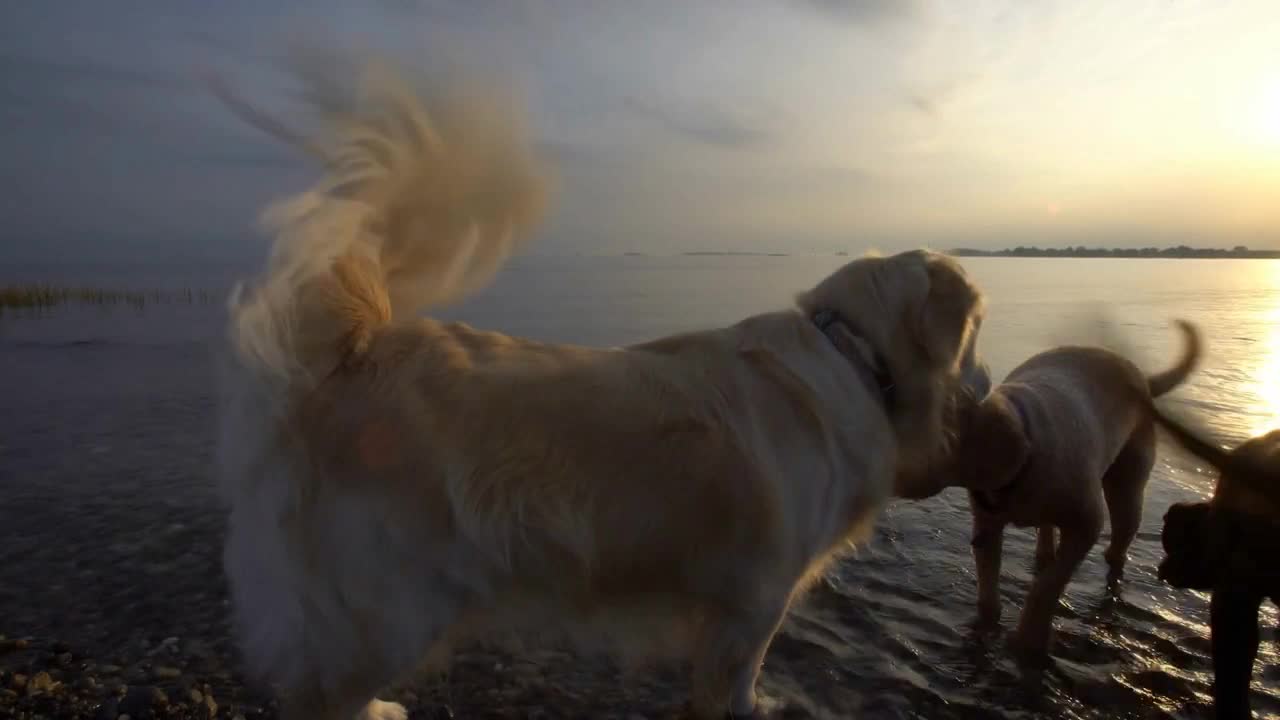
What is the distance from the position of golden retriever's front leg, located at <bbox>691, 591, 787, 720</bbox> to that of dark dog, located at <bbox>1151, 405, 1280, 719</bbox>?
1498 mm

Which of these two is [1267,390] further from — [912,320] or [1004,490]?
[912,320]

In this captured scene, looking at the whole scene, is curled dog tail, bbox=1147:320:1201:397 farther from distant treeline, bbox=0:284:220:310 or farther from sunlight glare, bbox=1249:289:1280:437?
distant treeline, bbox=0:284:220:310

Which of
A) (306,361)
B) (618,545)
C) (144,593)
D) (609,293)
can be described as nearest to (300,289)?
(306,361)

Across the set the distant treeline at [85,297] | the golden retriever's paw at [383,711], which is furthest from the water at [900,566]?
the distant treeline at [85,297]

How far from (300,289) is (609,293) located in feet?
77.6

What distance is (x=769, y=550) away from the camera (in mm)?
2873

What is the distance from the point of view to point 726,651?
3002mm

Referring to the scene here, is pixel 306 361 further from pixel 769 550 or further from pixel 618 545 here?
pixel 769 550

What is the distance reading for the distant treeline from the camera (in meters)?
20.3

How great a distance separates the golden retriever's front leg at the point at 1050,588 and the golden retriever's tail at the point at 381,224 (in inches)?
124

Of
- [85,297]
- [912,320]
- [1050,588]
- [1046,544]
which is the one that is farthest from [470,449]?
[85,297]

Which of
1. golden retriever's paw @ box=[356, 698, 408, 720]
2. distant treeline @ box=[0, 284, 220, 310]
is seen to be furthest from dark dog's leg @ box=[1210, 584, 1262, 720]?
distant treeline @ box=[0, 284, 220, 310]

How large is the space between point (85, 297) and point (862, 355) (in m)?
25.7

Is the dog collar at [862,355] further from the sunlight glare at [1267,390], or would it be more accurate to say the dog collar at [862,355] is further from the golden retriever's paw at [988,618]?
the sunlight glare at [1267,390]
